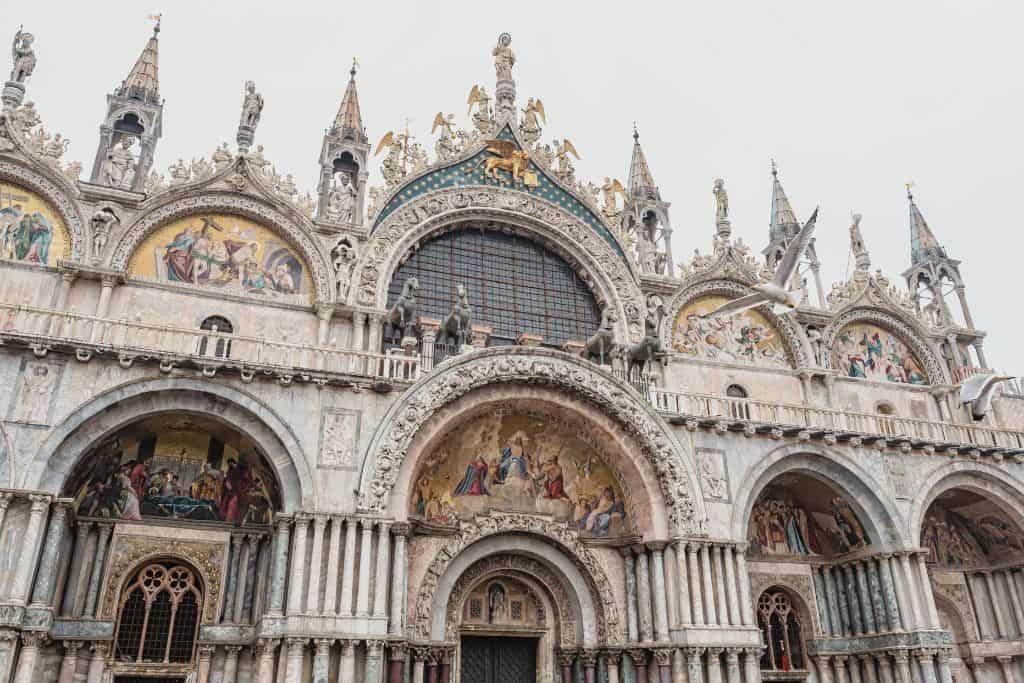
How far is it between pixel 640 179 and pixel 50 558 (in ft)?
62.4

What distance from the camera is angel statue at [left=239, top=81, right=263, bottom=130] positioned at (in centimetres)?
1972

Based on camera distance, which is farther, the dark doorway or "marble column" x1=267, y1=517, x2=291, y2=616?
the dark doorway

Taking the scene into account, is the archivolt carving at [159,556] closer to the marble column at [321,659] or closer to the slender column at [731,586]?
the marble column at [321,659]

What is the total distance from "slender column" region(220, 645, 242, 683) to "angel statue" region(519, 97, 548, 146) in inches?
589

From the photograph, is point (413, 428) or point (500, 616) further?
point (500, 616)

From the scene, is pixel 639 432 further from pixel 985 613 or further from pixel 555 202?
pixel 985 613

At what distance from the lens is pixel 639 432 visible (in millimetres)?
17688

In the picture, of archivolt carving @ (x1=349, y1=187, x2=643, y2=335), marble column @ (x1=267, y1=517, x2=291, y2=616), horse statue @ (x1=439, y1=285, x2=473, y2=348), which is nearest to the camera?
marble column @ (x1=267, y1=517, x2=291, y2=616)

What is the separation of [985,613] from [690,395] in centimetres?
1072

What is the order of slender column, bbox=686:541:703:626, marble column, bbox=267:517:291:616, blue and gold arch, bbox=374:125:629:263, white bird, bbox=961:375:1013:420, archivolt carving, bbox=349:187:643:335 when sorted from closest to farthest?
marble column, bbox=267:517:291:616, slender column, bbox=686:541:703:626, archivolt carving, bbox=349:187:643:335, blue and gold arch, bbox=374:125:629:263, white bird, bbox=961:375:1013:420

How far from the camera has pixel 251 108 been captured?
782 inches

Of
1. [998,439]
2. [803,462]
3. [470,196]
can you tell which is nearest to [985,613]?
[998,439]

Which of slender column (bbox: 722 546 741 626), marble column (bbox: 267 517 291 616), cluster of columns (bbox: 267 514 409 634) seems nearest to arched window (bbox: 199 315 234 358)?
marble column (bbox: 267 517 291 616)

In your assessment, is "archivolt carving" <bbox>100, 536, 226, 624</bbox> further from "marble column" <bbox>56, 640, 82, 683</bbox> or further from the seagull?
the seagull
